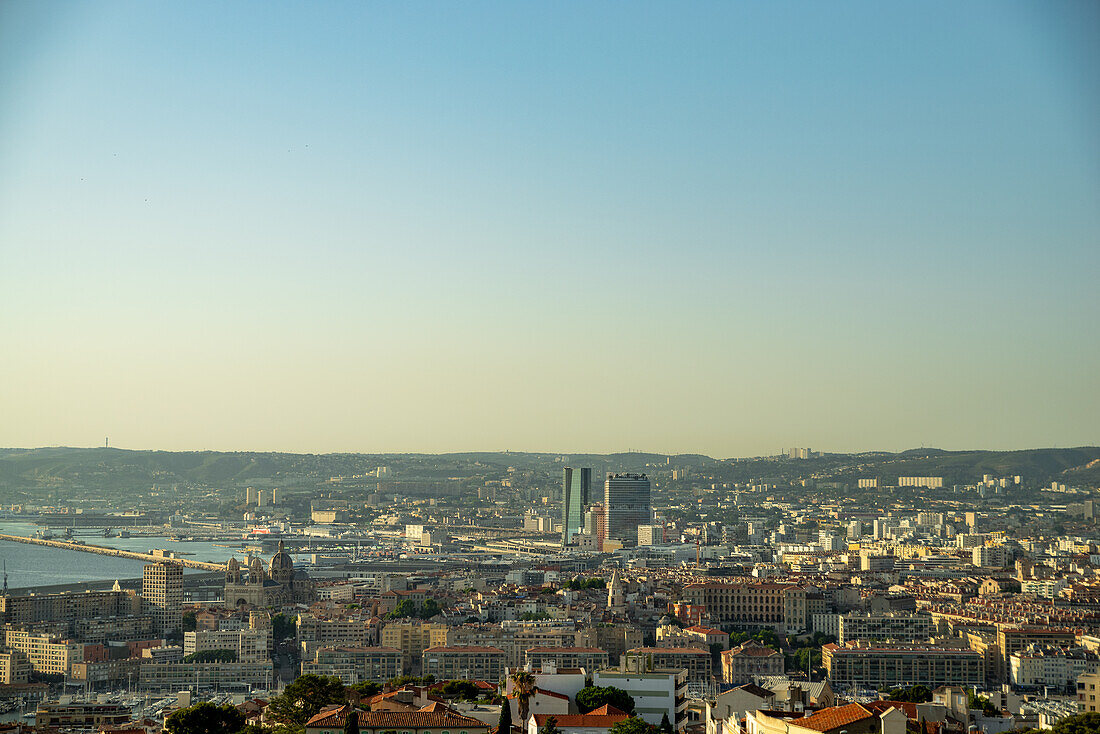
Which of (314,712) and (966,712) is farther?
(314,712)

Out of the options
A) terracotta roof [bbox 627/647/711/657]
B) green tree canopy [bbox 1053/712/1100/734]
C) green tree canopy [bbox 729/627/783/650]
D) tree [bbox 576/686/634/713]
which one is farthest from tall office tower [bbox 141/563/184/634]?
green tree canopy [bbox 1053/712/1100/734]

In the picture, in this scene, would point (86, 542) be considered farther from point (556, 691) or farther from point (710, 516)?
point (556, 691)

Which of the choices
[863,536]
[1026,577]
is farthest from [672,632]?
[863,536]

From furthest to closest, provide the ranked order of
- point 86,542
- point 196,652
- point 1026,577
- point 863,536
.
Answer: point 86,542 < point 863,536 < point 1026,577 < point 196,652

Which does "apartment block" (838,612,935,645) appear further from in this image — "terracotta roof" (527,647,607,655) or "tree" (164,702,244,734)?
"tree" (164,702,244,734)

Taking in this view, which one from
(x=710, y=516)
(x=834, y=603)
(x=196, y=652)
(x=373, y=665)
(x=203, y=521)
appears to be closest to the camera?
(x=373, y=665)

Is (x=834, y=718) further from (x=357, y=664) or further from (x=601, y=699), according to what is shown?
(x=357, y=664)
